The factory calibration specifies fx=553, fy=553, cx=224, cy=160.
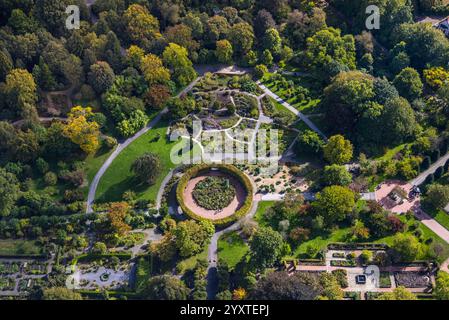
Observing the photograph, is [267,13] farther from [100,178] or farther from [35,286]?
[35,286]

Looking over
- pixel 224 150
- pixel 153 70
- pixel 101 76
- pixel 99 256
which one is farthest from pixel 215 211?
pixel 101 76

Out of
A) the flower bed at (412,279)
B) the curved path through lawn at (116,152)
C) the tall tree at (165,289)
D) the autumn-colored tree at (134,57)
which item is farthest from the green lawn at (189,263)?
the autumn-colored tree at (134,57)

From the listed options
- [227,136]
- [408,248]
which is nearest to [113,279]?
[227,136]

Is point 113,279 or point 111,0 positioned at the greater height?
point 111,0

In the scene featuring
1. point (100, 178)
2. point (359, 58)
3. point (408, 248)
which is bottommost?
point (408, 248)

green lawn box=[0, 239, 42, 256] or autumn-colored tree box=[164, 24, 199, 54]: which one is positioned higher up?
autumn-colored tree box=[164, 24, 199, 54]

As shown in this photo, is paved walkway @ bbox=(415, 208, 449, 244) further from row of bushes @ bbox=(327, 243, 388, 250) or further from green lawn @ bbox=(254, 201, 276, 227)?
green lawn @ bbox=(254, 201, 276, 227)

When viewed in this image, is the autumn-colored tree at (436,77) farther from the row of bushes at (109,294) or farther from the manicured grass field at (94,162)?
the row of bushes at (109,294)

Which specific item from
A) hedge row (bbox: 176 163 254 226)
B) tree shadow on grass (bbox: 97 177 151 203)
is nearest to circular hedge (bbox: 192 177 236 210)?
hedge row (bbox: 176 163 254 226)

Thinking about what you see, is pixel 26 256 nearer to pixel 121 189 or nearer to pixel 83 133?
pixel 121 189
